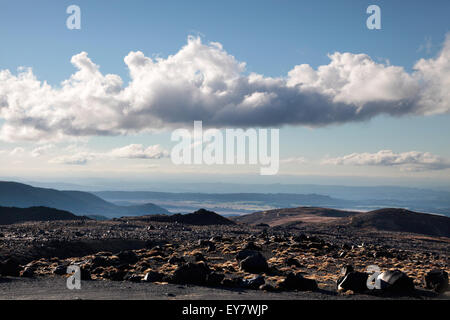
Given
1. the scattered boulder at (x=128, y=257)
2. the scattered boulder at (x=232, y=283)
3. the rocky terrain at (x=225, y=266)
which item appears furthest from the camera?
the scattered boulder at (x=128, y=257)

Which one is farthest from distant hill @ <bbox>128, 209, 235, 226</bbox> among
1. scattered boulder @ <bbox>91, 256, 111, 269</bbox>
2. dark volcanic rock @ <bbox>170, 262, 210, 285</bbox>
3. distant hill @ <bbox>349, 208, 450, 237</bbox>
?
dark volcanic rock @ <bbox>170, 262, 210, 285</bbox>

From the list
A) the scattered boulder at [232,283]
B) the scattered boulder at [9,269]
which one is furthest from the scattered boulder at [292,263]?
the scattered boulder at [9,269]

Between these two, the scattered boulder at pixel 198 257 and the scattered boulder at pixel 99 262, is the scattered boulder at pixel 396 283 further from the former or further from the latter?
the scattered boulder at pixel 99 262

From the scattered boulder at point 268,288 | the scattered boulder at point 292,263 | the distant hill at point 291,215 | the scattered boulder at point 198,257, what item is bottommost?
the distant hill at point 291,215

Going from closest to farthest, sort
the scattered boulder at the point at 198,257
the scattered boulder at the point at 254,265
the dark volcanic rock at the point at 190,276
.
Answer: the dark volcanic rock at the point at 190,276 → the scattered boulder at the point at 254,265 → the scattered boulder at the point at 198,257

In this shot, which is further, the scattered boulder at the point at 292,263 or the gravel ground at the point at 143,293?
the scattered boulder at the point at 292,263

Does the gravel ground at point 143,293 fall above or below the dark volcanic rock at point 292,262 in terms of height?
above

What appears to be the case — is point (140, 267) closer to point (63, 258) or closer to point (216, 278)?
point (216, 278)
